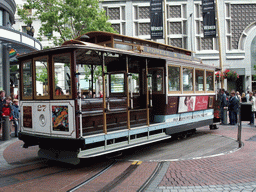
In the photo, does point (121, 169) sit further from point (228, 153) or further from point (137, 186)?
point (228, 153)

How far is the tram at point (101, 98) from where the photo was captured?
645cm

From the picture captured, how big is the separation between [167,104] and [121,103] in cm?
195

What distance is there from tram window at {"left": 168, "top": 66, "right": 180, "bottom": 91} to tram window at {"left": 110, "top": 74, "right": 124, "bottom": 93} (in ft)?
5.46

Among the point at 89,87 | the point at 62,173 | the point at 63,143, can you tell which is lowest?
the point at 62,173

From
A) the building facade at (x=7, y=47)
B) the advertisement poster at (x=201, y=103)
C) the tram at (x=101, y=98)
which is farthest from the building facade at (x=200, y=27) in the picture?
the tram at (x=101, y=98)

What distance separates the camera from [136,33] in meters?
33.6

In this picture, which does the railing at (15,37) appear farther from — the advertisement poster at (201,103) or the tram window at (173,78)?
the advertisement poster at (201,103)

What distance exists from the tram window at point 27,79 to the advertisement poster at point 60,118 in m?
1.14

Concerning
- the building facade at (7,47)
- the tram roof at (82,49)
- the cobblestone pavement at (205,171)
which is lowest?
the cobblestone pavement at (205,171)

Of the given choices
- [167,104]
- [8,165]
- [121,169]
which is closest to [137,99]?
[167,104]

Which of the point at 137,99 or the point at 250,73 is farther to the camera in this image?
the point at 250,73

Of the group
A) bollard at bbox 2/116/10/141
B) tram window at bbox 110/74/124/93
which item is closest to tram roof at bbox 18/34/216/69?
tram window at bbox 110/74/124/93

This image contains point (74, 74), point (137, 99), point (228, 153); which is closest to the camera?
point (74, 74)

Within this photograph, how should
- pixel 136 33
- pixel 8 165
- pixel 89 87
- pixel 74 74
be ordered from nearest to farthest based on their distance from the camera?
1. pixel 74 74
2. pixel 8 165
3. pixel 89 87
4. pixel 136 33
